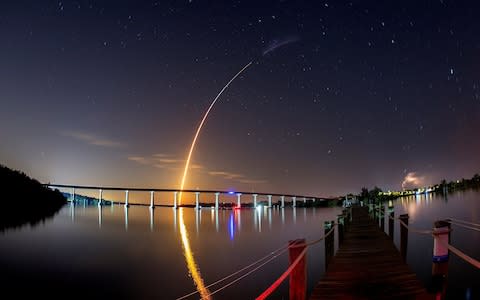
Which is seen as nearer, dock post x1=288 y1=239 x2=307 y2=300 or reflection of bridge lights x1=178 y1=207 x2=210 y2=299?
dock post x1=288 y1=239 x2=307 y2=300

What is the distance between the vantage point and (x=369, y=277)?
38.5 feet

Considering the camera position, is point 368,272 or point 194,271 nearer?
point 368,272

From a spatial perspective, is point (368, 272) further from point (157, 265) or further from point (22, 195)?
point (22, 195)

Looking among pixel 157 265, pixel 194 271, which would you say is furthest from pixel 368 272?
pixel 157 265

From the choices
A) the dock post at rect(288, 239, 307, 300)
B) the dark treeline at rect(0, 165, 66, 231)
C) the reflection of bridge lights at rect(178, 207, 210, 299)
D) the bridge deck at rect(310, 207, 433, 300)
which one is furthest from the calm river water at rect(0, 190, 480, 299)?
the dark treeline at rect(0, 165, 66, 231)

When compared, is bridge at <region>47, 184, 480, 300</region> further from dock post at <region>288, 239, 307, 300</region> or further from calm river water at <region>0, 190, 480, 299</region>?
calm river water at <region>0, 190, 480, 299</region>

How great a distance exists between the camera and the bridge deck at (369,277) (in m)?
10.1

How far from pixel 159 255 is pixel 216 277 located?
1153 cm

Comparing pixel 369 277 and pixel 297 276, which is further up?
pixel 297 276

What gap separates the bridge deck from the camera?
33.0 feet

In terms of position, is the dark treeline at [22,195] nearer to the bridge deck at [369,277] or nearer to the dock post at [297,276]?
the bridge deck at [369,277]

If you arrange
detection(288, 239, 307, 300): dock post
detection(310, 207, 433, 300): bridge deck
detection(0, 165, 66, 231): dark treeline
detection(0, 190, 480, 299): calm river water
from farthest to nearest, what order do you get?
detection(0, 165, 66, 231): dark treeline, detection(0, 190, 480, 299): calm river water, detection(310, 207, 433, 300): bridge deck, detection(288, 239, 307, 300): dock post

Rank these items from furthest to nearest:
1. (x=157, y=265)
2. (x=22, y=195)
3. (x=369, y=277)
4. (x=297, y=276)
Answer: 1. (x=22, y=195)
2. (x=157, y=265)
3. (x=369, y=277)
4. (x=297, y=276)

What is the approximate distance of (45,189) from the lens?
478 ft
